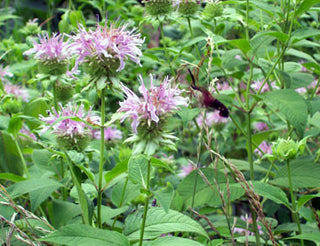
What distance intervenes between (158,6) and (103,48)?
1.85 feet

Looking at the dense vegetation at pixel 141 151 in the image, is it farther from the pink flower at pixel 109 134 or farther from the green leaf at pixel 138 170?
the pink flower at pixel 109 134

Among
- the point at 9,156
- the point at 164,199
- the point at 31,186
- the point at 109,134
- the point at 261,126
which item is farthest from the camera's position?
the point at 261,126

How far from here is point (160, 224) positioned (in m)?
0.82

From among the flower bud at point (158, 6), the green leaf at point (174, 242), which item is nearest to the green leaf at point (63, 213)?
the green leaf at point (174, 242)

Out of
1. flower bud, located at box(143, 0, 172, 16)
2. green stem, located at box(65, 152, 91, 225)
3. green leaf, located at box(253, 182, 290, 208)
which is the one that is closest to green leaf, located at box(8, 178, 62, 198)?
green stem, located at box(65, 152, 91, 225)

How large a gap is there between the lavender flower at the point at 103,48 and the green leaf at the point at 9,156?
56 centimetres

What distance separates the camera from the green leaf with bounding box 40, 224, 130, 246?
2.32 ft

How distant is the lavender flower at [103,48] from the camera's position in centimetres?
83

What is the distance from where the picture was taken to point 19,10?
3.86 metres

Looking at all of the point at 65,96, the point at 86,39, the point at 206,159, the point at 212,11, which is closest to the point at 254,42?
the point at 212,11

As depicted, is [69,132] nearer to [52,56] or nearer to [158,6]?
[52,56]

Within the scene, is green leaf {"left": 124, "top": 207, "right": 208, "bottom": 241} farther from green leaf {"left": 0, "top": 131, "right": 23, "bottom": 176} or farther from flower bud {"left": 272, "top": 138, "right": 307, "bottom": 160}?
green leaf {"left": 0, "top": 131, "right": 23, "bottom": 176}

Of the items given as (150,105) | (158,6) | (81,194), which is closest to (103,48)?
(150,105)

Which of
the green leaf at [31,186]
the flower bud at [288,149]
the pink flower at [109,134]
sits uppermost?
the flower bud at [288,149]
